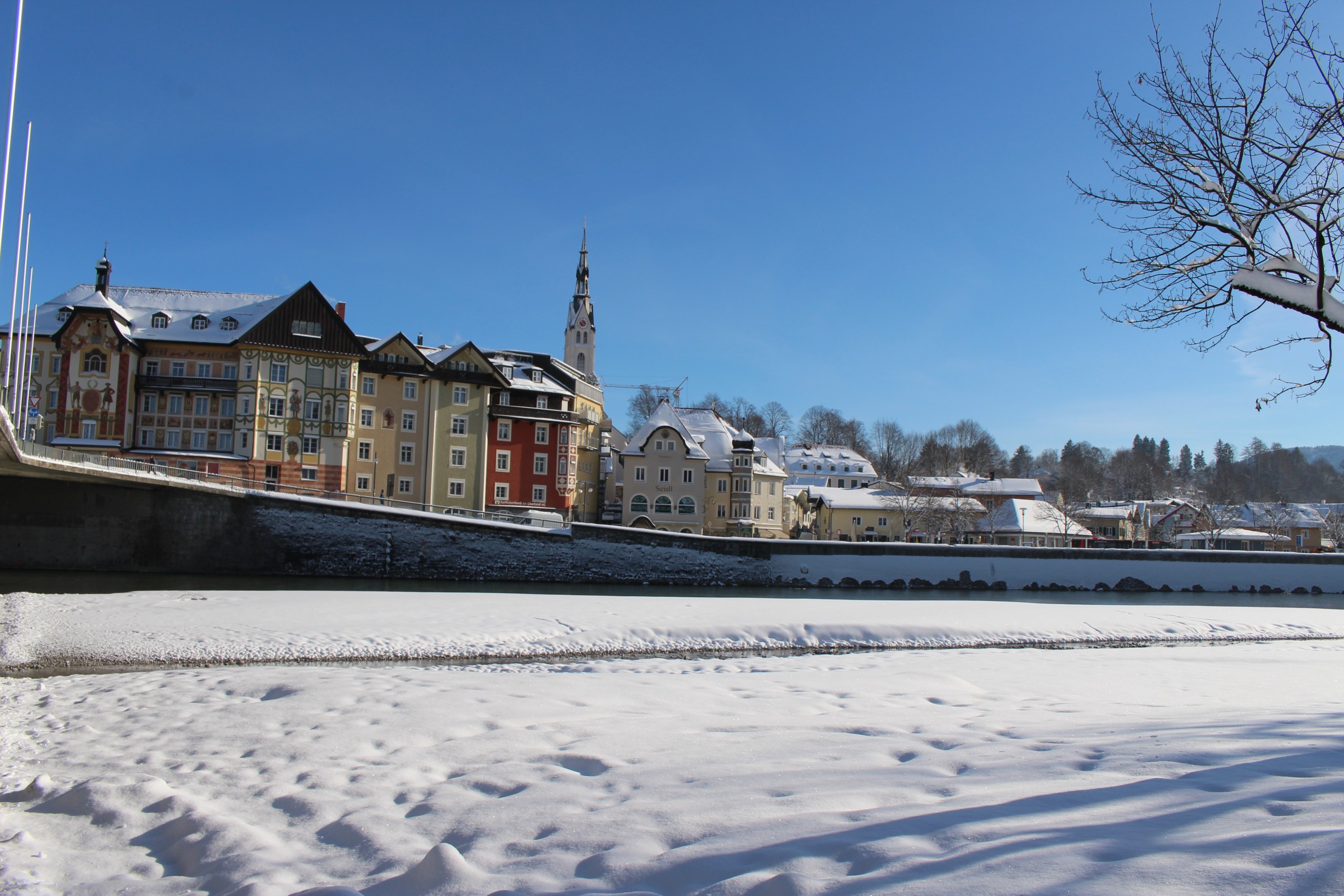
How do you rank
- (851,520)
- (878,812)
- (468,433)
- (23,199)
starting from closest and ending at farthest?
(878,812) < (23,199) < (468,433) < (851,520)

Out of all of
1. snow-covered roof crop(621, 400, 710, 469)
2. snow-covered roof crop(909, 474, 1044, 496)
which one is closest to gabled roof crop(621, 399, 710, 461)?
snow-covered roof crop(621, 400, 710, 469)

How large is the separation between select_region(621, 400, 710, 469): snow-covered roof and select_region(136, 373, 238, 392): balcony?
2544 cm

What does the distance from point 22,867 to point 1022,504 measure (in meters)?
76.1

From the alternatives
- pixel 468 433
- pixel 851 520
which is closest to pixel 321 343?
pixel 468 433

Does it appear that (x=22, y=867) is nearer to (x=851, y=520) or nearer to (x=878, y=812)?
(x=878, y=812)

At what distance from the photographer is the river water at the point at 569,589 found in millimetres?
29172

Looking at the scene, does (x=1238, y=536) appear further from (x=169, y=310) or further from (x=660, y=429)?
(x=169, y=310)

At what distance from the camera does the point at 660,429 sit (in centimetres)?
5759

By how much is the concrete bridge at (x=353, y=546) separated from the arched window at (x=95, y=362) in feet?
39.1

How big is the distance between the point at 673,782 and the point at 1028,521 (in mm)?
71319

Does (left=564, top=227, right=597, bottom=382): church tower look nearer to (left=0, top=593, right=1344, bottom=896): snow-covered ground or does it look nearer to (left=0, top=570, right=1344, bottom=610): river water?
(left=0, top=570, right=1344, bottom=610): river water

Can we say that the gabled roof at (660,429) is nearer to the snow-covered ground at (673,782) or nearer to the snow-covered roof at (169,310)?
the snow-covered roof at (169,310)

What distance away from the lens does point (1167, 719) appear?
7793 millimetres

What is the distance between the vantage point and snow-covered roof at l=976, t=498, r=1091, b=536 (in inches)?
2709
